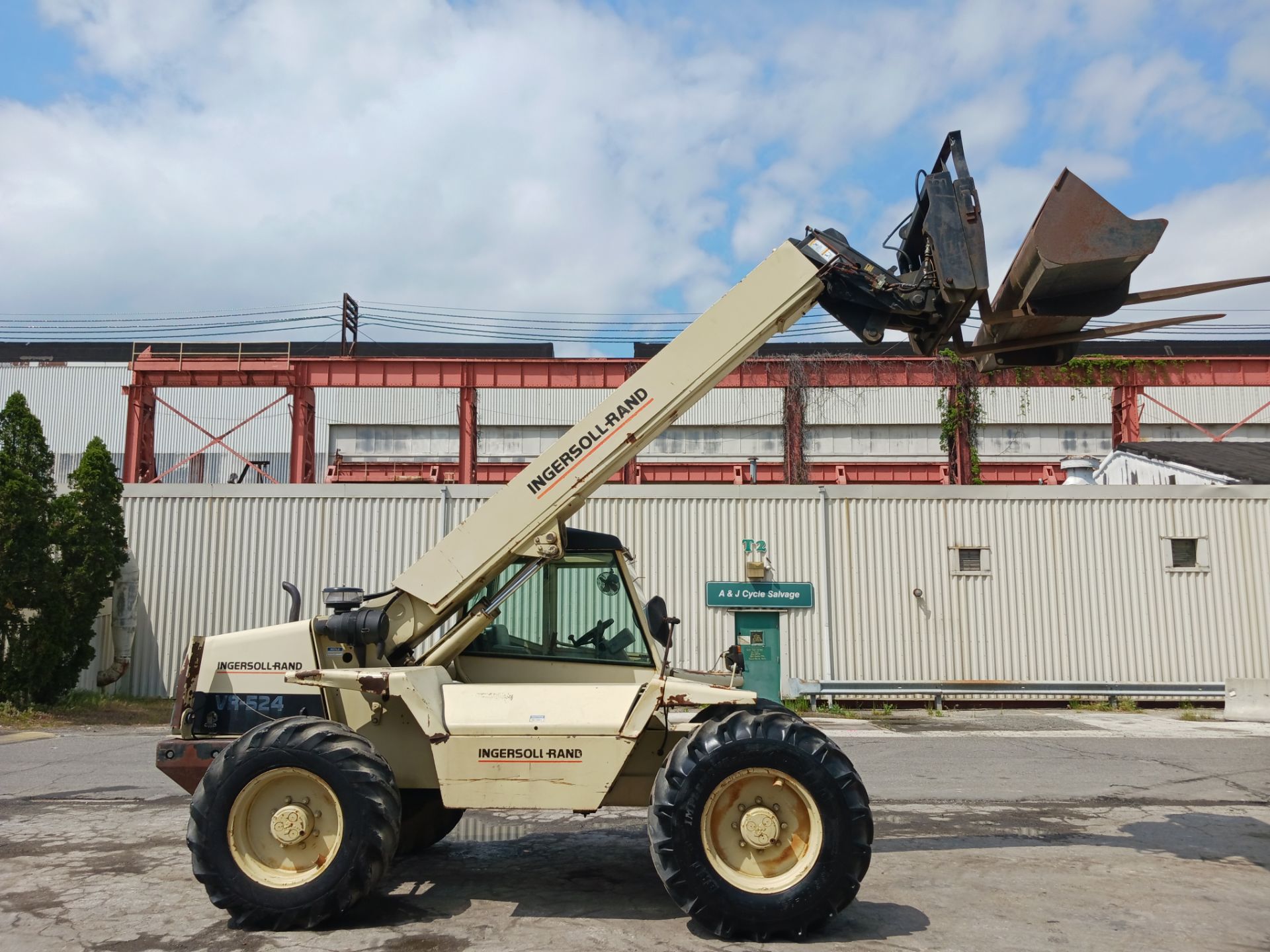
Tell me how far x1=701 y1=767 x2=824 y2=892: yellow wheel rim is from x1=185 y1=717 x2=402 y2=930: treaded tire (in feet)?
5.74

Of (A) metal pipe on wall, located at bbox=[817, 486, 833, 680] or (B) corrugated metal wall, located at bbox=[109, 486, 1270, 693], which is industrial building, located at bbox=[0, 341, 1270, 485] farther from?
(A) metal pipe on wall, located at bbox=[817, 486, 833, 680]

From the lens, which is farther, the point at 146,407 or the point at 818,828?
the point at 146,407

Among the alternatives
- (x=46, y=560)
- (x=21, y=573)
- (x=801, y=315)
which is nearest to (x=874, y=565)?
(x=801, y=315)

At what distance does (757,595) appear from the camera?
61.3 feet

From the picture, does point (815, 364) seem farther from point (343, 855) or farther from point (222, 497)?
point (343, 855)

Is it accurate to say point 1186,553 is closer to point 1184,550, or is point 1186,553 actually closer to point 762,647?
point 1184,550

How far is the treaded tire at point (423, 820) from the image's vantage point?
6.68 m

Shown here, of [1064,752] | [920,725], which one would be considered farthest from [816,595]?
[1064,752]

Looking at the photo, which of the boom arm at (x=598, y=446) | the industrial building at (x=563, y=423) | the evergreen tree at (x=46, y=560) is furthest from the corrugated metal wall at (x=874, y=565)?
the industrial building at (x=563, y=423)

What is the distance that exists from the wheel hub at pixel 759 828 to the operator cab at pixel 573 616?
1.20 meters

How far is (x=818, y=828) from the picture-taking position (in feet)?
17.2

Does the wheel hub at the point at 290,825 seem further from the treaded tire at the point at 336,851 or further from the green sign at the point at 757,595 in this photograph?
the green sign at the point at 757,595

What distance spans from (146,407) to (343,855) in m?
24.9

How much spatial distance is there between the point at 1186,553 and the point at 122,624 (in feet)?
65.7
